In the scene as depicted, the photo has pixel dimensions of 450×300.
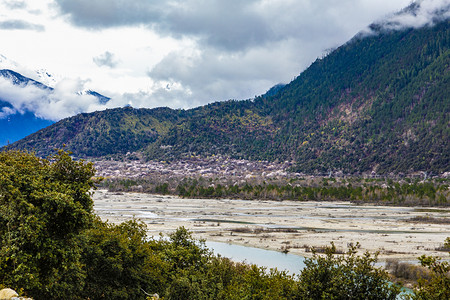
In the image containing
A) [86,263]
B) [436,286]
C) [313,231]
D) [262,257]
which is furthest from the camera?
[313,231]

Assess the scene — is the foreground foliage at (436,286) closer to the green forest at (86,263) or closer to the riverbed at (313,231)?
the green forest at (86,263)

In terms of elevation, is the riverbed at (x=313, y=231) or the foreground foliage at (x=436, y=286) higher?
the foreground foliage at (x=436, y=286)

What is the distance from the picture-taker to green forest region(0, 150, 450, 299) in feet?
60.6

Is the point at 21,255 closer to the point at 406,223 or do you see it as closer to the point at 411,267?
the point at 411,267

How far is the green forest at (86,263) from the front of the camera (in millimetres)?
18469

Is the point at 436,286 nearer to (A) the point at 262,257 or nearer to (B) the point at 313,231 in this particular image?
(A) the point at 262,257

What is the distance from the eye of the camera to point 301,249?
187ft

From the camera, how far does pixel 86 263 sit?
25.0 metres

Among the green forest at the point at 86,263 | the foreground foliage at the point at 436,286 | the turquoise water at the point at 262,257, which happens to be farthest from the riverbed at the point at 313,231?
the foreground foliage at the point at 436,286

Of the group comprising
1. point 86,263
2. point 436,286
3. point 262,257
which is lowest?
point 262,257

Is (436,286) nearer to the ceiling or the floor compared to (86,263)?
nearer to the ceiling

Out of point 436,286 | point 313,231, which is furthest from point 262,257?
point 436,286

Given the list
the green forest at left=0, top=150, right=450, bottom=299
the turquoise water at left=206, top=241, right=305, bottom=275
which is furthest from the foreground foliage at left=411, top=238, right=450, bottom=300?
the turquoise water at left=206, top=241, right=305, bottom=275

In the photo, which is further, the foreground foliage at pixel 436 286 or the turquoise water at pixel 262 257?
the turquoise water at pixel 262 257
